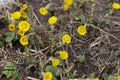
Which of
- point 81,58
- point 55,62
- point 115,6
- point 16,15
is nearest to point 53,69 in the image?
point 55,62

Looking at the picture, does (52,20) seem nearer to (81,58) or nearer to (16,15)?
(16,15)

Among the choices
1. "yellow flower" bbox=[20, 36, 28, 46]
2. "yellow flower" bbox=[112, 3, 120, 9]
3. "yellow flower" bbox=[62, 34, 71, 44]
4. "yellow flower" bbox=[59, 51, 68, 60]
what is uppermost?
"yellow flower" bbox=[112, 3, 120, 9]

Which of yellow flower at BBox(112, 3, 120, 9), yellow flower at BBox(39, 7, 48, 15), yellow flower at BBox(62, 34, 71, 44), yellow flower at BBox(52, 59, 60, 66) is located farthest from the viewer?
yellow flower at BBox(112, 3, 120, 9)

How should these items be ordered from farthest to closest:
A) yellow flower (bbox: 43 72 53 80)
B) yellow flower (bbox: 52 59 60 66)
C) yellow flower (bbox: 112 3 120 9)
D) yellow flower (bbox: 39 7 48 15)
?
yellow flower (bbox: 112 3 120 9), yellow flower (bbox: 39 7 48 15), yellow flower (bbox: 52 59 60 66), yellow flower (bbox: 43 72 53 80)

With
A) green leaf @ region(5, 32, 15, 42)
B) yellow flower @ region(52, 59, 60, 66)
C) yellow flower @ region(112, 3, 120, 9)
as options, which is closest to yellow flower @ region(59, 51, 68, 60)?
yellow flower @ region(52, 59, 60, 66)

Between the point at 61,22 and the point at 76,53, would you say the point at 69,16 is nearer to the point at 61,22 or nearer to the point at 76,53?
the point at 61,22

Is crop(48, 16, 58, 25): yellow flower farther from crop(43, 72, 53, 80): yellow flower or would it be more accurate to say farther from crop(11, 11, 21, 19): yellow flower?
→ crop(43, 72, 53, 80): yellow flower

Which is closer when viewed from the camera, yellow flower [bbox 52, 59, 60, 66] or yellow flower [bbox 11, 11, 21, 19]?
yellow flower [bbox 52, 59, 60, 66]

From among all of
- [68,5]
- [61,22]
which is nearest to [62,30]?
[61,22]

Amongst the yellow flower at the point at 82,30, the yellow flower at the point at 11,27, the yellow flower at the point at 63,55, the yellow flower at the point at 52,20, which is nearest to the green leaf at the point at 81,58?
the yellow flower at the point at 63,55

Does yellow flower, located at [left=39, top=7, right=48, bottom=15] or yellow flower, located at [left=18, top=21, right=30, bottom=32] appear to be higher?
yellow flower, located at [left=39, top=7, right=48, bottom=15]

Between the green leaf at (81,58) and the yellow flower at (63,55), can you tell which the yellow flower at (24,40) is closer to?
the yellow flower at (63,55)

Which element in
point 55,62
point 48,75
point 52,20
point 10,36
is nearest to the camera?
point 48,75
